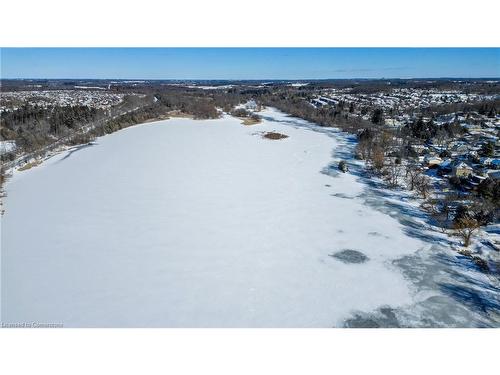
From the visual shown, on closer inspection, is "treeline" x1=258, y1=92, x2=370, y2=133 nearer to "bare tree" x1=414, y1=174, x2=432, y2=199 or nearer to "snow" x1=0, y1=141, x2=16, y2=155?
"bare tree" x1=414, y1=174, x2=432, y2=199

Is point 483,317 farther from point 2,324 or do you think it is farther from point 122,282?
point 2,324

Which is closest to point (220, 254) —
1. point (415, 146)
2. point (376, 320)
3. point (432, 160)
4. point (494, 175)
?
point (376, 320)

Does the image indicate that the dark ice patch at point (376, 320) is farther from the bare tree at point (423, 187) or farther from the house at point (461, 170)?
the house at point (461, 170)

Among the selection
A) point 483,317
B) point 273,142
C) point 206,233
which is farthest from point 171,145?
point 483,317

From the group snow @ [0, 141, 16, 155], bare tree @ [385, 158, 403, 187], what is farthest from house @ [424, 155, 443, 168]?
snow @ [0, 141, 16, 155]

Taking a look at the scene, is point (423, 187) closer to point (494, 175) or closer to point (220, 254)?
point (494, 175)

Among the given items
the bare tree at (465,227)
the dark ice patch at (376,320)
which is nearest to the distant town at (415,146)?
the bare tree at (465,227)

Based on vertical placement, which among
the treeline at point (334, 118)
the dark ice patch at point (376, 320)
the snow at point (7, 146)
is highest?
the treeline at point (334, 118)

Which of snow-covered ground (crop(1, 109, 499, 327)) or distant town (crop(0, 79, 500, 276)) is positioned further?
distant town (crop(0, 79, 500, 276))
